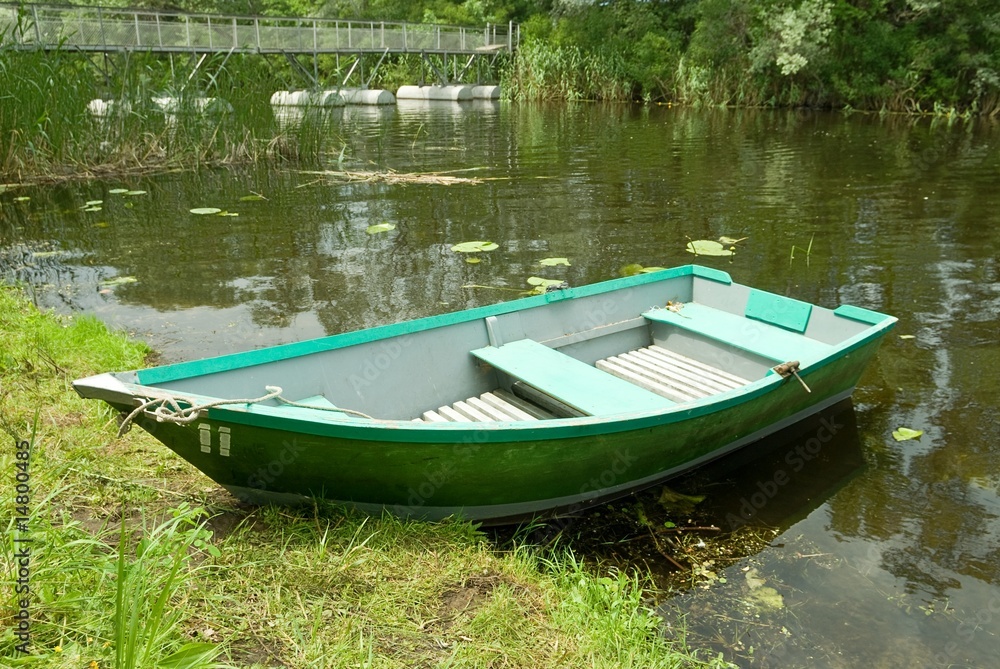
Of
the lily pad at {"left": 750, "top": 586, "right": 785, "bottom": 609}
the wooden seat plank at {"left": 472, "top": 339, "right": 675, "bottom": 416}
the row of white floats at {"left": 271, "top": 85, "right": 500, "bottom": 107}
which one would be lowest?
the lily pad at {"left": 750, "top": 586, "right": 785, "bottom": 609}

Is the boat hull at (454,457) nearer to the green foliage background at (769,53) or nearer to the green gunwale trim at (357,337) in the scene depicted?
the green gunwale trim at (357,337)

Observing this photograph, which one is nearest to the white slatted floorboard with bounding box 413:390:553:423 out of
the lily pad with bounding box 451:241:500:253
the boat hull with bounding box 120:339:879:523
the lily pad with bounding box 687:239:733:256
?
the boat hull with bounding box 120:339:879:523

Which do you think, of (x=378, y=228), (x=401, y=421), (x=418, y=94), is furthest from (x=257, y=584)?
(x=418, y=94)

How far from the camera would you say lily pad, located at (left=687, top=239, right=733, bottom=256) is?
24.2 ft

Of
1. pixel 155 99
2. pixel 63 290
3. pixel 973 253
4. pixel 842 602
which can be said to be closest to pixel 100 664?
pixel 842 602

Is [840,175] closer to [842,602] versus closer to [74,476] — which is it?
[842,602]

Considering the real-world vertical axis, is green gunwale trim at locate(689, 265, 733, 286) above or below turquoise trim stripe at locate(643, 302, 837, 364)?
above

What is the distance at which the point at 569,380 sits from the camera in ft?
12.2

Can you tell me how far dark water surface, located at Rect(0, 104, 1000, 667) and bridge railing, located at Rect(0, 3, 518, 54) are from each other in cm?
300

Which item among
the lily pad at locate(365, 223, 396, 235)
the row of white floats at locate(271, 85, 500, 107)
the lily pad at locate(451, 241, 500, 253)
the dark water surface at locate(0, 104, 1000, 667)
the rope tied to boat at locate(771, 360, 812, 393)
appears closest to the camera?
the dark water surface at locate(0, 104, 1000, 667)

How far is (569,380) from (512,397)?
0.48 metres

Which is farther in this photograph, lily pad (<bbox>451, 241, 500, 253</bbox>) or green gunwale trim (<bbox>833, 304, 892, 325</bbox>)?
lily pad (<bbox>451, 241, 500, 253</bbox>)

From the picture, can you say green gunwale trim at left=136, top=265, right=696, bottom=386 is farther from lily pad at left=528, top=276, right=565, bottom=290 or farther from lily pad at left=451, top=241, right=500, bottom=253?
lily pad at left=451, top=241, right=500, bottom=253

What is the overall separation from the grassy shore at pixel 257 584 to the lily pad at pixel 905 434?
199cm
